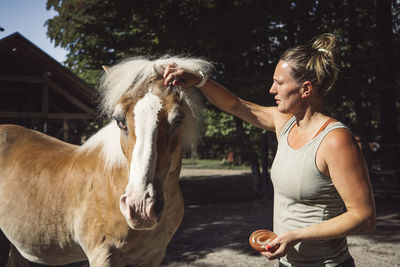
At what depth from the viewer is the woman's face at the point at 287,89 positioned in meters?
1.63

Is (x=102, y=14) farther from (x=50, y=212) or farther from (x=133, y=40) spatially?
(x=50, y=212)

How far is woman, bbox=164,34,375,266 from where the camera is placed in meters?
1.40

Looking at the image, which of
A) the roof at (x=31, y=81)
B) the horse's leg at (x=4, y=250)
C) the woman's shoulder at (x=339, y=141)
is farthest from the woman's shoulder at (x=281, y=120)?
the roof at (x=31, y=81)

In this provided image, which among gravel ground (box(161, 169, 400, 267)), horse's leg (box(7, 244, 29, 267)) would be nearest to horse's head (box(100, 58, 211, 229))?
horse's leg (box(7, 244, 29, 267))

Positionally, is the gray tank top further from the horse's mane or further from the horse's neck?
the horse's neck

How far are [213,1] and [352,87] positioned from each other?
3.64 metres

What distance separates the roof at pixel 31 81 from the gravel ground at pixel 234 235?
357cm

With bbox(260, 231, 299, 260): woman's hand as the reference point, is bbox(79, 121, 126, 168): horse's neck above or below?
above

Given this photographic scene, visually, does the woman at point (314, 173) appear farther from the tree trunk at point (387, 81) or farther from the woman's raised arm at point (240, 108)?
the tree trunk at point (387, 81)

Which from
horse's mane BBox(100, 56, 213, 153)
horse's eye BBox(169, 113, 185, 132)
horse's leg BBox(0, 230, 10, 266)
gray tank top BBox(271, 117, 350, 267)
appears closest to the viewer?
gray tank top BBox(271, 117, 350, 267)

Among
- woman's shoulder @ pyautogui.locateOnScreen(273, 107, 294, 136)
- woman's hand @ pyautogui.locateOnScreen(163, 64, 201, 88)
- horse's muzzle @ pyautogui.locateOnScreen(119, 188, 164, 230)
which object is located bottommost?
horse's muzzle @ pyautogui.locateOnScreen(119, 188, 164, 230)

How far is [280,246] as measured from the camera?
1.41m

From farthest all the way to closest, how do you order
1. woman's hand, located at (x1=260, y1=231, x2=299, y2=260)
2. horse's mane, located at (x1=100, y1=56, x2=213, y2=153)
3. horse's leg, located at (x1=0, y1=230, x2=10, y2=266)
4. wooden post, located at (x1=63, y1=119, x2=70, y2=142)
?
wooden post, located at (x1=63, y1=119, x2=70, y2=142) < horse's leg, located at (x1=0, y1=230, x2=10, y2=266) < horse's mane, located at (x1=100, y1=56, x2=213, y2=153) < woman's hand, located at (x1=260, y1=231, x2=299, y2=260)

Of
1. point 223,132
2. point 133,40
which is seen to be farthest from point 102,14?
point 223,132
